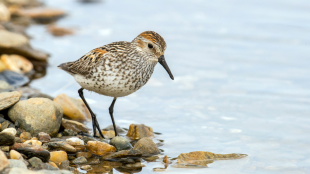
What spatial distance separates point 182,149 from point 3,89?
383 centimetres

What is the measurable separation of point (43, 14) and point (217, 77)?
877 cm

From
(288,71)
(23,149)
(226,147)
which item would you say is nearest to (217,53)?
(288,71)

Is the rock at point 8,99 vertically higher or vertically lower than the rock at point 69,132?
higher

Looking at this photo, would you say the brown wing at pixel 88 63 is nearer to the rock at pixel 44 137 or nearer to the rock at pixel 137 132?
the rock at pixel 44 137

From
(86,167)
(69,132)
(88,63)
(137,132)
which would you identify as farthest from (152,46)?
(86,167)

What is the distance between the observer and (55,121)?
24.7 ft

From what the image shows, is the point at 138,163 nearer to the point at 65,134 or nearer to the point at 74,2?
the point at 65,134

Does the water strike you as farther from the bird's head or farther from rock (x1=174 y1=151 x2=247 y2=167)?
the bird's head

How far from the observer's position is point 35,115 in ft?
24.1

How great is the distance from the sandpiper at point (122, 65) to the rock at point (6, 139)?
1.71 metres

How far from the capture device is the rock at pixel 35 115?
7293 millimetres

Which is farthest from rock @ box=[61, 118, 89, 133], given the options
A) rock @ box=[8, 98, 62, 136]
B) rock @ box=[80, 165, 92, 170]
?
rock @ box=[80, 165, 92, 170]

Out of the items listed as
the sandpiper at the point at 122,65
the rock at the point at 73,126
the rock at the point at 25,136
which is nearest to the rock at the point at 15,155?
the rock at the point at 25,136

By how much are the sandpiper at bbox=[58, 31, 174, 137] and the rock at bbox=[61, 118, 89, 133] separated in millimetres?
916
